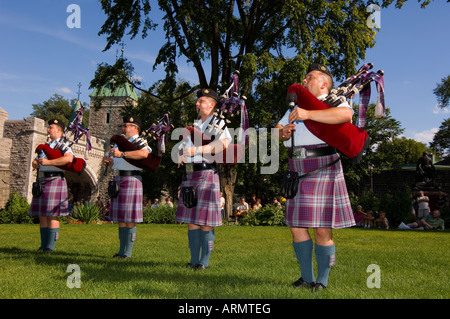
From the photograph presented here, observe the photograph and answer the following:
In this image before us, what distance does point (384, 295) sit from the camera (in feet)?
11.4

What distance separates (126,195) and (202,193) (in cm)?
158

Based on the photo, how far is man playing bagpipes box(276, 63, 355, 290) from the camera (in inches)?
140

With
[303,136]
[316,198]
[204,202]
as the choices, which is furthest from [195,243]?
[303,136]

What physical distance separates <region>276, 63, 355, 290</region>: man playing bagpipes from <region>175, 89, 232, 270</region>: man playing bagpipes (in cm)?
126

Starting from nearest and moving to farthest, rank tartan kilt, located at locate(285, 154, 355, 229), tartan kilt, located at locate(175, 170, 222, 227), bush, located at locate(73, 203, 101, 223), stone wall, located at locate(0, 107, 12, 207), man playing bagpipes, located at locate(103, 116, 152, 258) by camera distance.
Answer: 1. tartan kilt, located at locate(285, 154, 355, 229)
2. tartan kilt, located at locate(175, 170, 222, 227)
3. man playing bagpipes, located at locate(103, 116, 152, 258)
4. bush, located at locate(73, 203, 101, 223)
5. stone wall, located at locate(0, 107, 12, 207)

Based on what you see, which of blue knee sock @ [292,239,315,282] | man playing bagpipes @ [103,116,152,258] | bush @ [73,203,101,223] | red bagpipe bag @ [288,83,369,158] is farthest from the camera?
bush @ [73,203,101,223]

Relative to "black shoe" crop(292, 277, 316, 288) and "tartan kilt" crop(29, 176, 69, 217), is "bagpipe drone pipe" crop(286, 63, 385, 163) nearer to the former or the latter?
"black shoe" crop(292, 277, 316, 288)

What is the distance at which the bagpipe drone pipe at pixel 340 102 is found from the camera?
135 inches

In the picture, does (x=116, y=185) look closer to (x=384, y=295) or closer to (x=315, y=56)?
(x=384, y=295)

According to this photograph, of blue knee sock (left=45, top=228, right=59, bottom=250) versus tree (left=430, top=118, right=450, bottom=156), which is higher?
tree (left=430, top=118, right=450, bottom=156)

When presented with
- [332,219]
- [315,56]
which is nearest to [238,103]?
[332,219]

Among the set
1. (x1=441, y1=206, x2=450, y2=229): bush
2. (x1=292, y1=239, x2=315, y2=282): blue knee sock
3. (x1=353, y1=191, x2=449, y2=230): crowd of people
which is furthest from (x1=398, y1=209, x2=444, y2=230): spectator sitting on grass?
(x1=292, y1=239, x2=315, y2=282): blue knee sock

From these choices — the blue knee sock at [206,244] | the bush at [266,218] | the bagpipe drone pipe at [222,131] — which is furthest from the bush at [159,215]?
the bagpipe drone pipe at [222,131]

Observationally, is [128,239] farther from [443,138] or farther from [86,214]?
[443,138]
